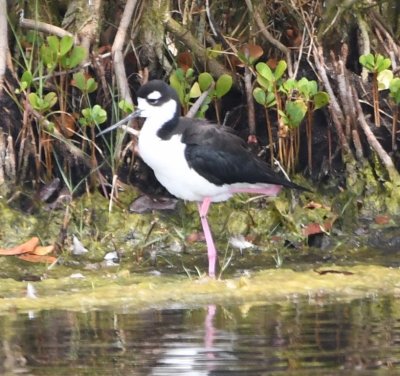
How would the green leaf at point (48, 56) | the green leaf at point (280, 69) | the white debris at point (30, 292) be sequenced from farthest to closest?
the green leaf at point (280, 69) < the green leaf at point (48, 56) < the white debris at point (30, 292)

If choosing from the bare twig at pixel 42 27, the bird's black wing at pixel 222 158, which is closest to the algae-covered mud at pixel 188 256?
the bird's black wing at pixel 222 158

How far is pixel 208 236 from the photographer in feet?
29.2

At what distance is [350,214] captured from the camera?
9719 mm

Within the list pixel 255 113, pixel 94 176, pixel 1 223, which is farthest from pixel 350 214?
pixel 1 223

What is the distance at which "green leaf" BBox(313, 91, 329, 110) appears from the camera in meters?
9.58

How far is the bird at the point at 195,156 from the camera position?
29.1 feet

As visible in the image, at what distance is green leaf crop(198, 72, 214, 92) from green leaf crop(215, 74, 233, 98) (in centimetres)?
6

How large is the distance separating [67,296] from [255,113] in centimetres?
304

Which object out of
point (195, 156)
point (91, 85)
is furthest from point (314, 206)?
point (91, 85)

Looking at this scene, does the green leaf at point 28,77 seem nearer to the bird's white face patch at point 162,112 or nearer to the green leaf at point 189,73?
the bird's white face patch at point 162,112

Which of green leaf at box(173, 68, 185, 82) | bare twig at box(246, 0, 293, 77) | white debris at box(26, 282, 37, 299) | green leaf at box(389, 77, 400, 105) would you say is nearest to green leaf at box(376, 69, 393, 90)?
green leaf at box(389, 77, 400, 105)

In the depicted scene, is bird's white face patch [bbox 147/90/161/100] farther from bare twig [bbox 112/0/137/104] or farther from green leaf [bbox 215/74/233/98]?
green leaf [bbox 215/74/233/98]

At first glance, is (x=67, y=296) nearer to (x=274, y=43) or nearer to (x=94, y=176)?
(x=94, y=176)

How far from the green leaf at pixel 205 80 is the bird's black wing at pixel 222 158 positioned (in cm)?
65
